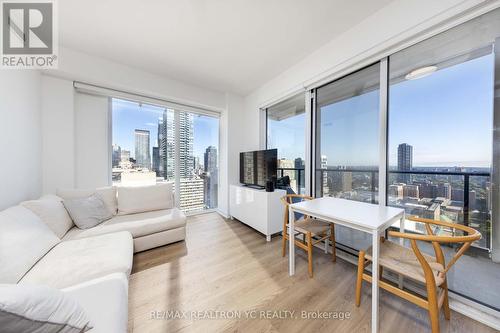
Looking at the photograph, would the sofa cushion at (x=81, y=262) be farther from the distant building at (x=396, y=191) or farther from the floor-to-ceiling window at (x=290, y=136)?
the distant building at (x=396, y=191)

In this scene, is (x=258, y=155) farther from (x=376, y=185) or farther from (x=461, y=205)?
(x=461, y=205)

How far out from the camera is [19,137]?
1838 millimetres

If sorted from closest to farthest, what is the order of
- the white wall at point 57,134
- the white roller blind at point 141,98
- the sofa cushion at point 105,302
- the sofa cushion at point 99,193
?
the sofa cushion at point 105,302 → the sofa cushion at point 99,193 → the white wall at point 57,134 → the white roller blind at point 141,98

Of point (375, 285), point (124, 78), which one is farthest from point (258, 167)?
point (124, 78)

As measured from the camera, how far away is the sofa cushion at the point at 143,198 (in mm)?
2418

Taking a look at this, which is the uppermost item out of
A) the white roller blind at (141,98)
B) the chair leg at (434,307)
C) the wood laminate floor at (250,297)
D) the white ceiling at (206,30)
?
the white ceiling at (206,30)

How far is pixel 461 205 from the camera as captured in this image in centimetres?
142

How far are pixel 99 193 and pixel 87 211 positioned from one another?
35 centimetres

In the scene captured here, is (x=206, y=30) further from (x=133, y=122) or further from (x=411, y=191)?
(x=411, y=191)

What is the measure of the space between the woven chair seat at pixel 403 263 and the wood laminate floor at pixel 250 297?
42 centimetres

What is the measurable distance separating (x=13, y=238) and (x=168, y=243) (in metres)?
1.38

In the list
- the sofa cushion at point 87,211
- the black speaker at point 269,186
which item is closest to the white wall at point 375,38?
the black speaker at point 269,186

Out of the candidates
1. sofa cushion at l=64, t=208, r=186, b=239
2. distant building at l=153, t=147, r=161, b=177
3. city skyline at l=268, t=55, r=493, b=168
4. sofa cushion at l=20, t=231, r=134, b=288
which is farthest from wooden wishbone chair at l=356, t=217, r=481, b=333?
distant building at l=153, t=147, r=161, b=177

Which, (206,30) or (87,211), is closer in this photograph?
(206,30)
